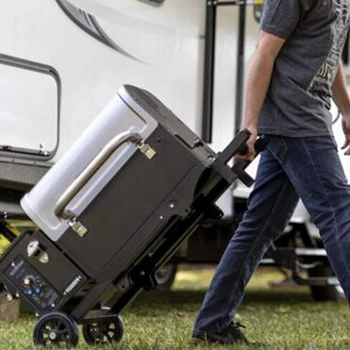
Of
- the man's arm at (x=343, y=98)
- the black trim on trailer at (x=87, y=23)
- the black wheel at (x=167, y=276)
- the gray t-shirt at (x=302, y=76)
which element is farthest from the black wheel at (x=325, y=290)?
the gray t-shirt at (x=302, y=76)

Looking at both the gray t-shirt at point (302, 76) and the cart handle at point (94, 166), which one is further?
the gray t-shirt at point (302, 76)

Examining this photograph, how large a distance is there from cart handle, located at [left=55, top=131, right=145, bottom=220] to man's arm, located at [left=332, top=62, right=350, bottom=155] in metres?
1.04

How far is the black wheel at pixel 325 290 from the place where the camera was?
8.00 m

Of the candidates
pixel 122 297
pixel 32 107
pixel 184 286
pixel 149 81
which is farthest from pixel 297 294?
pixel 122 297

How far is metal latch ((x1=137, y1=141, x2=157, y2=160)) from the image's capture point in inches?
152

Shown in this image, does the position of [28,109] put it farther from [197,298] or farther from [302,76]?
[197,298]

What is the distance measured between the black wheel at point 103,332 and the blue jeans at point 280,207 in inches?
12.3

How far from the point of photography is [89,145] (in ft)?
13.1

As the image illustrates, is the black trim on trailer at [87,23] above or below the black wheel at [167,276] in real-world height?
above

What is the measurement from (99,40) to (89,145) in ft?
6.14

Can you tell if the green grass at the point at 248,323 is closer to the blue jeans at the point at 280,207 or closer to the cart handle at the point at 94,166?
the blue jeans at the point at 280,207

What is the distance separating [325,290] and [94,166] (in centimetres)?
472

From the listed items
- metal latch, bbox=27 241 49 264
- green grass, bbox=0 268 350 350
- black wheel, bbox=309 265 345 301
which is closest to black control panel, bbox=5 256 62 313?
metal latch, bbox=27 241 49 264

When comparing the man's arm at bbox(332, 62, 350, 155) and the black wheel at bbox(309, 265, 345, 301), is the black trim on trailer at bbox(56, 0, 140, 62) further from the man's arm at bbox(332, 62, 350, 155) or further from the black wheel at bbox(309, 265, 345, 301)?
the black wheel at bbox(309, 265, 345, 301)
